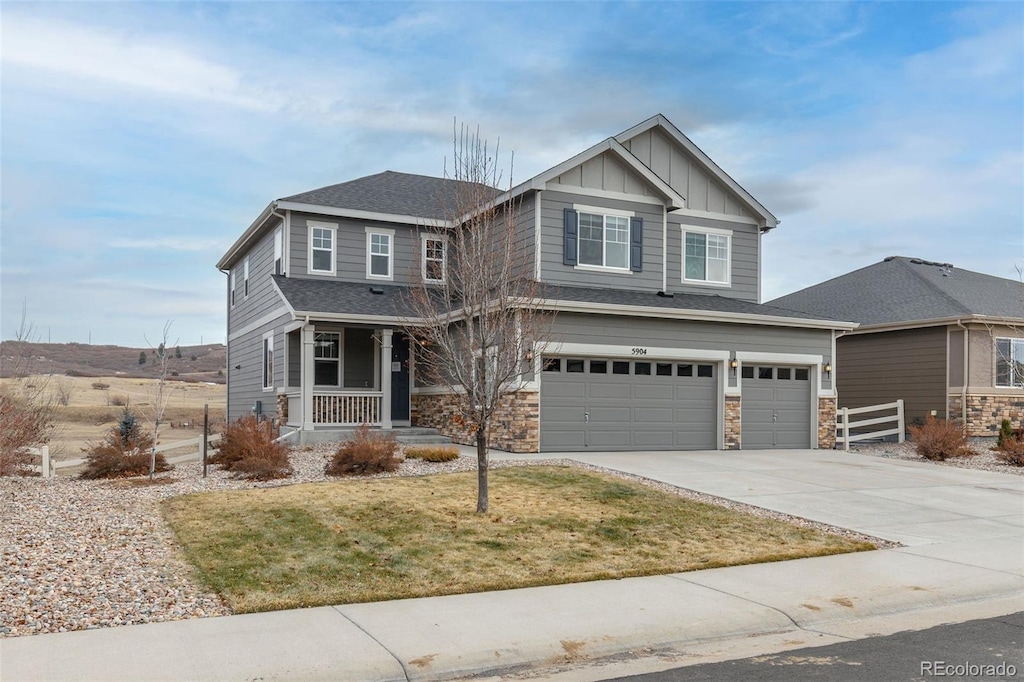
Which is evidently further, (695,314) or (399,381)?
(399,381)

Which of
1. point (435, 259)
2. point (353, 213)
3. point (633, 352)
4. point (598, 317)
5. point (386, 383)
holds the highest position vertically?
point (353, 213)

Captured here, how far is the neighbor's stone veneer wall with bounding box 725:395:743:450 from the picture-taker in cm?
2042

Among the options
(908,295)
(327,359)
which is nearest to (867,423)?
(908,295)

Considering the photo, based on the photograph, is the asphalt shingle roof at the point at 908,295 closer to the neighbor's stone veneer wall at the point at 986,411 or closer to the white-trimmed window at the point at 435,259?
the neighbor's stone veneer wall at the point at 986,411

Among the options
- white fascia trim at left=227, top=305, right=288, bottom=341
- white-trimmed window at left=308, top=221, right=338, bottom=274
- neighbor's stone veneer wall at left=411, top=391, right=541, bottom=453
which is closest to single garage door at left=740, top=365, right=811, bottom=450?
neighbor's stone veneer wall at left=411, top=391, right=541, bottom=453

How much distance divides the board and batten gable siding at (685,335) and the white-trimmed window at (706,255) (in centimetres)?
245

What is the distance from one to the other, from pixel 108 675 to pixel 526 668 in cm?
284

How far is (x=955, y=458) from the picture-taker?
20.6 m

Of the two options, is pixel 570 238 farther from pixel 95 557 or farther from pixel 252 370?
pixel 95 557

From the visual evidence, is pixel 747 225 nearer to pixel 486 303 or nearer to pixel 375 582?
pixel 486 303

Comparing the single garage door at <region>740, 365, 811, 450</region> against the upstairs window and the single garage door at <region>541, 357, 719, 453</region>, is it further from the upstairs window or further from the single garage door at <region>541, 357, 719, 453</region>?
the upstairs window

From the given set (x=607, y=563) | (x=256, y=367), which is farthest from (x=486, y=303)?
(x=256, y=367)

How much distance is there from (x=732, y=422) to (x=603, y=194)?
632cm

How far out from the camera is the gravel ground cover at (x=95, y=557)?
707 centimetres
